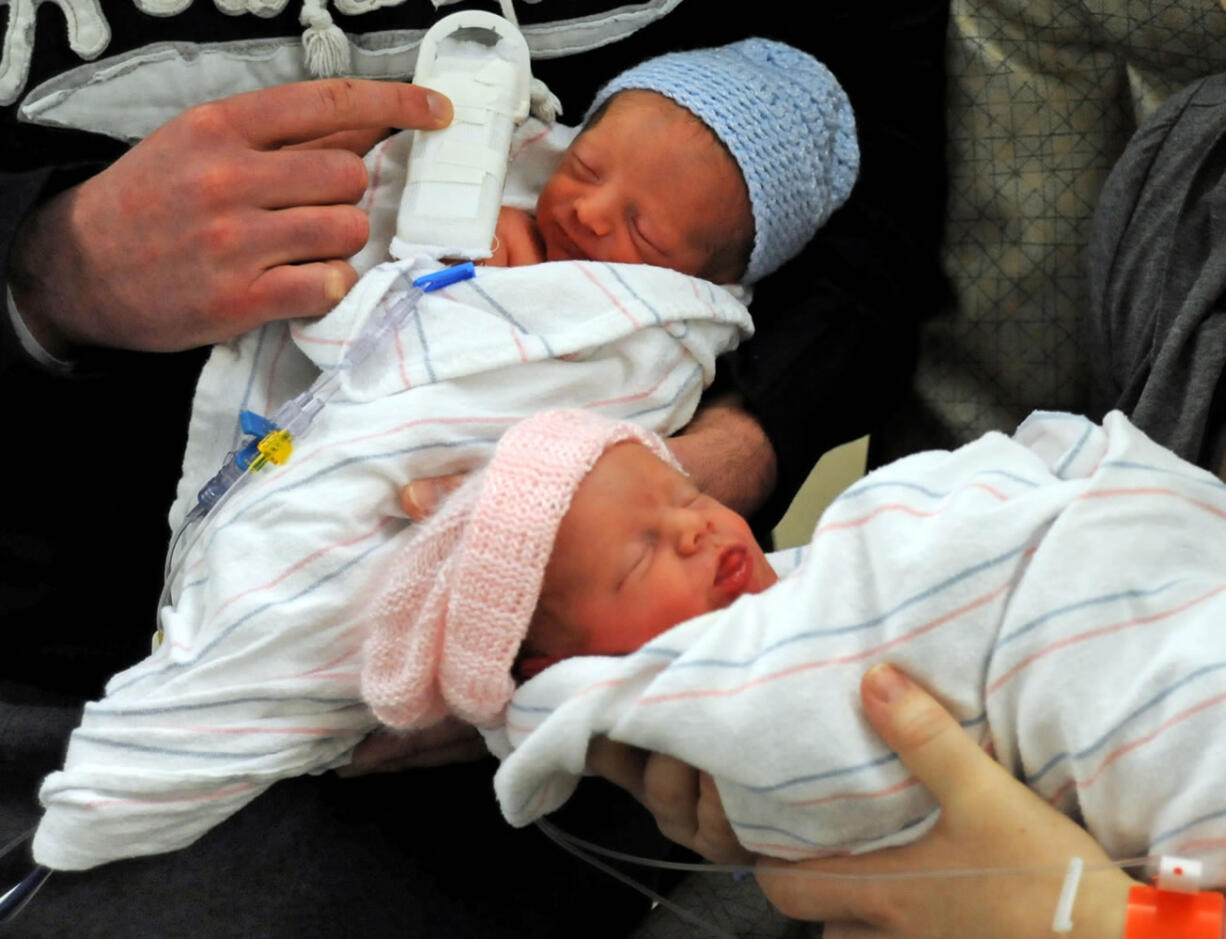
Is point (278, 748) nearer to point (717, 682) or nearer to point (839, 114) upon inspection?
point (717, 682)

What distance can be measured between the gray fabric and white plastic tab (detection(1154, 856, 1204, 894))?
1.42ft

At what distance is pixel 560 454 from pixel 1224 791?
475 mm

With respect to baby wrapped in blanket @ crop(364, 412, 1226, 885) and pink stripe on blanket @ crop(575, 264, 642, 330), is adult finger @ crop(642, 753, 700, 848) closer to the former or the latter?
baby wrapped in blanket @ crop(364, 412, 1226, 885)

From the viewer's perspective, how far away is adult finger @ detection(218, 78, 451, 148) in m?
1.00

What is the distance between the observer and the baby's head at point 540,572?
81cm

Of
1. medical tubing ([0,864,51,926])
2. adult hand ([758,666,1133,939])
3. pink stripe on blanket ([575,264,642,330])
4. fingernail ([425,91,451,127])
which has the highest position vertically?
fingernail ([425,91,451,127])

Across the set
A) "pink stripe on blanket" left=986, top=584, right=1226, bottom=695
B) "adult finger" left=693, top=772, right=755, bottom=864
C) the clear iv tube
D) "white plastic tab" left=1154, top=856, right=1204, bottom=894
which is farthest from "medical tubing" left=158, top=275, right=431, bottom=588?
"white plastic tab" left=1154, top=856, right=1204, bottom=894

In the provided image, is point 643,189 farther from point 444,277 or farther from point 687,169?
point 444,277

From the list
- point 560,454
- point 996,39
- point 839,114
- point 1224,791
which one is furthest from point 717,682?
point 996,39

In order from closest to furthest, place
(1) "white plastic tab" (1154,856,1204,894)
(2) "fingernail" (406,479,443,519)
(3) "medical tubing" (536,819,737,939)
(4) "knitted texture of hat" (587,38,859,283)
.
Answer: (1) "white plastic tab" (1154,856,1204,894), (2) "fingernail" (406,479,443,519), (3) "medical tubing" (536,819,737,939), (4) "knitted texture of hat" (587,38,859,283)

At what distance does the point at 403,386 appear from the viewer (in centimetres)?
96

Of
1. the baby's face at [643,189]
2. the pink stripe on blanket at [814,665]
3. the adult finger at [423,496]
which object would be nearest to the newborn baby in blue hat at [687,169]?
the baby's face at [643,189]

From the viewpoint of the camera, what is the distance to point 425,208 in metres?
1.03

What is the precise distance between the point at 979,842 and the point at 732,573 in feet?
0.82
